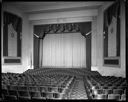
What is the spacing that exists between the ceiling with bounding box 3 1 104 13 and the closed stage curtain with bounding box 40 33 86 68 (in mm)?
2739

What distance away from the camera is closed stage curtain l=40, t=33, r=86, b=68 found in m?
11.1

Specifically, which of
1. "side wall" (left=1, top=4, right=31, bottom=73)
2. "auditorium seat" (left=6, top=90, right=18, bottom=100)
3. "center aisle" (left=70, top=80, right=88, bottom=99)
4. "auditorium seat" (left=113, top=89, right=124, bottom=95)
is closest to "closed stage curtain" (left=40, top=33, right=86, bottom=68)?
"side wall" (left=1, top=4, right=31, bottom=73)

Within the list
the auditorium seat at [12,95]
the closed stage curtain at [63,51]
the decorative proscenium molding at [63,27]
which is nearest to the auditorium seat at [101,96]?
the auditorium seat at [12,95]

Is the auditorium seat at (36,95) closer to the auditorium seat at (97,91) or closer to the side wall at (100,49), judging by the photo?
the auditorium seat at (97,91)

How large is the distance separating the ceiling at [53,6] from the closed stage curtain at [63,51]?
2.74 meters

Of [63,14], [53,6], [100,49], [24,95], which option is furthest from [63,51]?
[24,95]

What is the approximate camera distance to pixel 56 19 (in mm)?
9766

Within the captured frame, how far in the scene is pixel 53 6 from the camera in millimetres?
8516

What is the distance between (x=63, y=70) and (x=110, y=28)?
3.91 metres

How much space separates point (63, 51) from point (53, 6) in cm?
396

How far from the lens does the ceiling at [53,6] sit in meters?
8.14

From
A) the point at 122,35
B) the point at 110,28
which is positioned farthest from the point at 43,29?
the point at 122,35

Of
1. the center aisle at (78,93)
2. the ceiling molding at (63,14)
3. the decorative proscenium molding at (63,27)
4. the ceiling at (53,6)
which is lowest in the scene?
the center aisle at (78,93)

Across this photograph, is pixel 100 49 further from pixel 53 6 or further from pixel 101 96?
pixel 101 96
